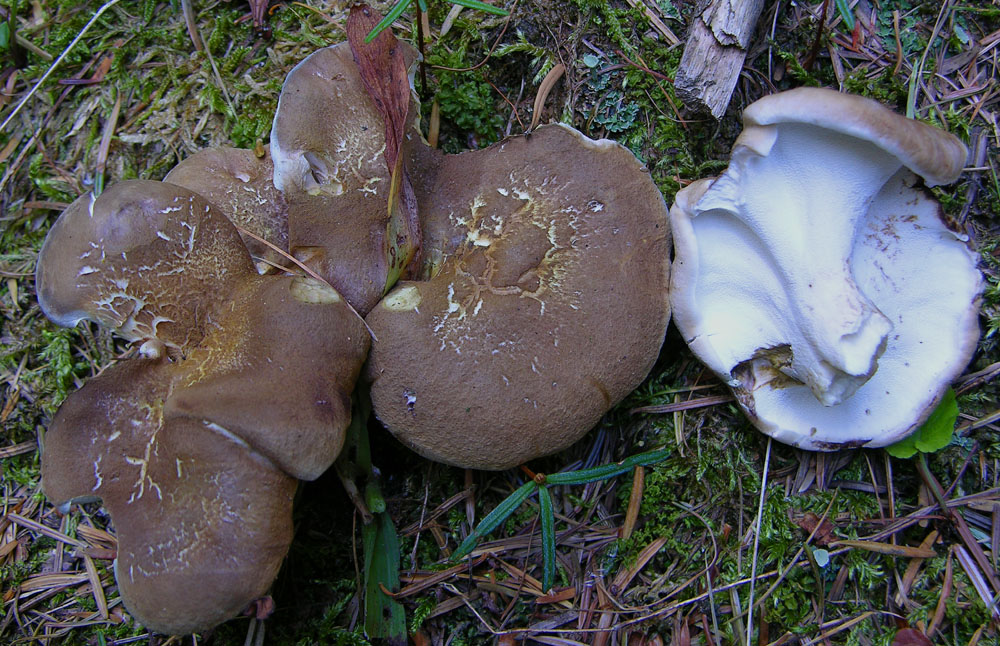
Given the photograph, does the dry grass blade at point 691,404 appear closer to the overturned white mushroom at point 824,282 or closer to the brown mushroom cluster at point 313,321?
the overturned white mushroom at point 824,282

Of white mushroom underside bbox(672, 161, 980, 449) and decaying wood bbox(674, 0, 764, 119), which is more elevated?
decaying wood bbox(674, 0, 764, 119)

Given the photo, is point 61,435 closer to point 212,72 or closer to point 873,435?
→ point 212,72

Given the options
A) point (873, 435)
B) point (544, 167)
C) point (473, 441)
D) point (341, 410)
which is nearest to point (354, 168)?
point (544, 167)

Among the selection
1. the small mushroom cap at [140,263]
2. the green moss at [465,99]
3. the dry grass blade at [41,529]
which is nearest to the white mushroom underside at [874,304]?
the green moss at [465,99]

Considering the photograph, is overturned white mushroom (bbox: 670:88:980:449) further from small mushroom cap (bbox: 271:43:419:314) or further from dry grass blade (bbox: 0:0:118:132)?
dry grass blade (bbox: 0:0:118:132)

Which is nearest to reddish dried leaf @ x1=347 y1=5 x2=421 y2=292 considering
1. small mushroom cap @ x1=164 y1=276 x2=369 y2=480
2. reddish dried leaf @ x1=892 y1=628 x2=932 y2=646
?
small mushroom cap @ x1=164 y1=276 x2=369 y2=480

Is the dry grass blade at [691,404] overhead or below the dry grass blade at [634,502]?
overhead
